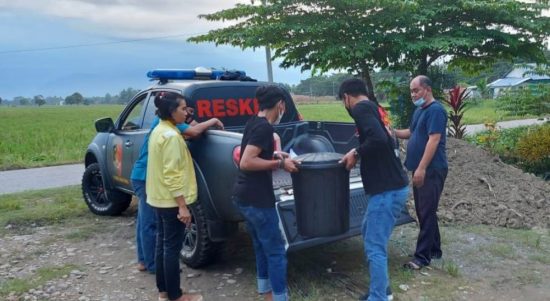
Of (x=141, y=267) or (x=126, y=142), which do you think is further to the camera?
(x=126, y=142)

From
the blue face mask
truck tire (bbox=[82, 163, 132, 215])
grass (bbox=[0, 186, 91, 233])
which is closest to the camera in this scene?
the blue face mask

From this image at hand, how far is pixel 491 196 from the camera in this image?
261 inches

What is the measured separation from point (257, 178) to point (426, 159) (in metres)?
1.53

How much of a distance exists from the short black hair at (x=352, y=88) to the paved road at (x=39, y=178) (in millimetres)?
8246

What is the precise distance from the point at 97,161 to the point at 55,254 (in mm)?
1494

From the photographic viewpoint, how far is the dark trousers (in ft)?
15.1

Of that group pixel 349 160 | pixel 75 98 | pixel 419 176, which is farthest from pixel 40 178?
pixel 75 98

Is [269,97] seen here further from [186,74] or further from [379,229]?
[186,74]

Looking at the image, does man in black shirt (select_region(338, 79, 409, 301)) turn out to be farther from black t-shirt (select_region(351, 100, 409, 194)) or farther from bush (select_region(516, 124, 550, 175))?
bush (select_region(516, 124, 550, 175))

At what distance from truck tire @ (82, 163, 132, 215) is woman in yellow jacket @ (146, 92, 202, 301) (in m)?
2.93

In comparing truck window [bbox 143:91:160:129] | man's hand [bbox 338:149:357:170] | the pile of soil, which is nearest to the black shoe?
man's hand [bbox 338:149:357:170]

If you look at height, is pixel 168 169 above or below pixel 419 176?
above

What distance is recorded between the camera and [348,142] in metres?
5.62

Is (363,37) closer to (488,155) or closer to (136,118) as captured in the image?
(488,155)
